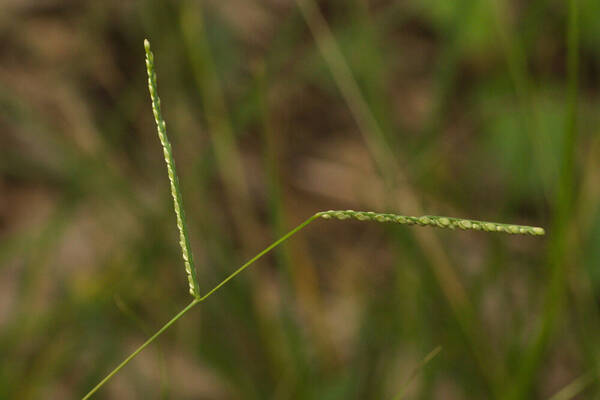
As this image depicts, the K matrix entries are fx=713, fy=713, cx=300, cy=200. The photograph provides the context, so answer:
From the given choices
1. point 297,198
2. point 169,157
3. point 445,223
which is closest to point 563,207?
point 445,223

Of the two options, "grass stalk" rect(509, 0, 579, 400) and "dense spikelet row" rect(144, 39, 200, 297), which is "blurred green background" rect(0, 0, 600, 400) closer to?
"grass stalk" rect(509, 0, 579, 400)

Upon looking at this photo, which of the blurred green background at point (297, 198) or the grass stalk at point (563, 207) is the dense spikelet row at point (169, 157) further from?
the grass stalk at point (563, 207)

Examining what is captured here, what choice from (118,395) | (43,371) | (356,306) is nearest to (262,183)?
(356,306)

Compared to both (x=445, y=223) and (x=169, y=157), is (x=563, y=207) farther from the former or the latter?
(x=169, y=157)

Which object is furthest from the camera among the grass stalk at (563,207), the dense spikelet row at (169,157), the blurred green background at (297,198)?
the blurred green background at (297,198)

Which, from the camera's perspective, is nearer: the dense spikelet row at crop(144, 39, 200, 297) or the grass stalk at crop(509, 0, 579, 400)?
the dense spikelet row at crop(144, 39, 200, 297)

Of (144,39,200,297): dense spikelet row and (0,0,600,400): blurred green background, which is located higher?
(144,39,200,297): dense spikelet row

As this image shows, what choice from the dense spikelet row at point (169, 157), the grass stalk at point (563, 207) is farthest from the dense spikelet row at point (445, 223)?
the grass stalk at point (563, 207)

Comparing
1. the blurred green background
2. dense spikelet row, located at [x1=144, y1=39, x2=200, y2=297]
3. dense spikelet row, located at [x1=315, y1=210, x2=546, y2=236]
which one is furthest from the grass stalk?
dense spikelet row, located at [x1=144, y1=39, x2=200, y2=297]

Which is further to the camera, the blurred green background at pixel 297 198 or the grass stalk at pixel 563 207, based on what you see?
the blurred green background at pixel 297 198
